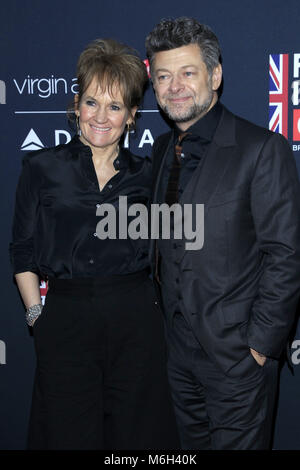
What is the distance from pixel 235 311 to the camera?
77.0 inches

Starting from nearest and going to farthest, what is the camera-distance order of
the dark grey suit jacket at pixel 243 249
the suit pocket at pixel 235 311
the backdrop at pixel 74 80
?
the dark grey suit jacket at pixel 243 249 < the suit pocket at pixel 235 311 < the backdrop at pixel 74 80

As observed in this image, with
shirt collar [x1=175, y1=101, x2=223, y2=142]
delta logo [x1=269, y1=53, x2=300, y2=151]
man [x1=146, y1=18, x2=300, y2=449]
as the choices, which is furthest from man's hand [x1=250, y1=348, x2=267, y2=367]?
delta logo [x1=269, y1=53, x2=300, y2=151]

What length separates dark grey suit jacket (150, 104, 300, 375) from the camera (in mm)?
1846

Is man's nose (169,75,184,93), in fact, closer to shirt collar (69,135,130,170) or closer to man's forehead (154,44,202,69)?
man's forehead (154,44,202,69)

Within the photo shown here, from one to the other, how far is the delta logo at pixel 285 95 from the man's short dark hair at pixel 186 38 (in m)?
0.49

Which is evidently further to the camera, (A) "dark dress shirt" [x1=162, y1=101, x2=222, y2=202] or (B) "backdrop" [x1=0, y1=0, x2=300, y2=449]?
(B) "backdrop" [x1=0, y1=0, x2=300, y2=449]

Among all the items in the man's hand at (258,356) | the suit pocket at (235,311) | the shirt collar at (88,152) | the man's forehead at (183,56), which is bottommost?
the man's hand at (258,356)

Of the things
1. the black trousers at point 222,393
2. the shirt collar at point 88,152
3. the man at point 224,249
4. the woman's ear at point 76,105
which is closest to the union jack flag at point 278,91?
the man at point 224,249

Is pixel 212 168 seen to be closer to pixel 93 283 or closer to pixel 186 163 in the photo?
pixel 186 163

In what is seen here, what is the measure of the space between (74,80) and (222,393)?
5.31 feet

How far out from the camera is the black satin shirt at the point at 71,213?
2.04 m

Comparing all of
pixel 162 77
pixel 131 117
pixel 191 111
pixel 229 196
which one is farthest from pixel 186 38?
pixel 229 196

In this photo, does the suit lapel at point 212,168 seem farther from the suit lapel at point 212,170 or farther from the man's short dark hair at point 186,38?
the man's short dark hair at point 186,38

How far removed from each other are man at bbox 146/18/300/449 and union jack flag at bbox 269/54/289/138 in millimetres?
465
